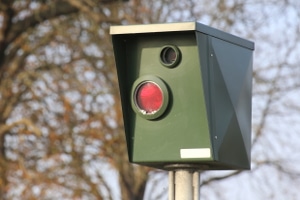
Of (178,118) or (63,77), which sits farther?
(63,77)

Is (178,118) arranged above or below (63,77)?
below

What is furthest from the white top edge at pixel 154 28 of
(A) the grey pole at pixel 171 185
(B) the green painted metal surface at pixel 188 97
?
(A) the grey pole at pixel 171 185

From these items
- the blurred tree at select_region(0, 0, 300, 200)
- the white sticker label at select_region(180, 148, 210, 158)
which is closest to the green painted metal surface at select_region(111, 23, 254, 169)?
the white sticker label at select_region(180, 148, 210, 158)

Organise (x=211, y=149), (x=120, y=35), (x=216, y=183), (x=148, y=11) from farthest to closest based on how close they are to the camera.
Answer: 1. (x=216, y=183)
2. (x=148, y=11)
3. (x=120, y=35)
4. (x=211, y=149)

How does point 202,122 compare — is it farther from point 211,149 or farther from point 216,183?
point 216,183

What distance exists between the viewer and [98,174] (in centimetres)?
1184

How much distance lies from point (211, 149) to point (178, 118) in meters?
0.18

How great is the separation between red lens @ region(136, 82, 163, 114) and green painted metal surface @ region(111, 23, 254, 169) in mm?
33

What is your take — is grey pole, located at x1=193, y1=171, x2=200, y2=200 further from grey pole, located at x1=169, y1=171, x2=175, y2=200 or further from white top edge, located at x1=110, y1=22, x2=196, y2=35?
white top edge, located at x1=110, y1=22, x2=196, y2=35

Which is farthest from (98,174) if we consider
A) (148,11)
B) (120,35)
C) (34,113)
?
(120,35)

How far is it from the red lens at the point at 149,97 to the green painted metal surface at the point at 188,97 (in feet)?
0.11

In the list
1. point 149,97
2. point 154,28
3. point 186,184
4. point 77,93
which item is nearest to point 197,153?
point 186,184

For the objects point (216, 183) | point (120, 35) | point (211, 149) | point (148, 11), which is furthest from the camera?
point (216, 183)

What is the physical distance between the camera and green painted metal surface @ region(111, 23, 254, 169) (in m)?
4.05
